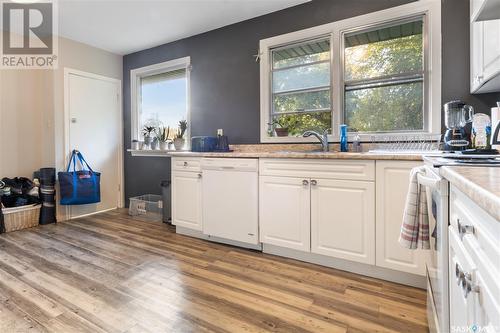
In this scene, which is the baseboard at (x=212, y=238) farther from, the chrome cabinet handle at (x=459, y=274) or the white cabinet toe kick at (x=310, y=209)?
the chrome cabinet handle at (x=459, y=274)

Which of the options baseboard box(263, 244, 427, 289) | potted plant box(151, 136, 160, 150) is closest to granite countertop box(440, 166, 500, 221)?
baseboard box(263, 244, 427, 289)

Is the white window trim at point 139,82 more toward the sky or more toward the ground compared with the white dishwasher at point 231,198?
more toward the sky

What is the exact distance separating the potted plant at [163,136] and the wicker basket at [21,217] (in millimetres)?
1702

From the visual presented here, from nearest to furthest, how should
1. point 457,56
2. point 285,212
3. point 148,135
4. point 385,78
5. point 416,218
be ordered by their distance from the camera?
1. point 416,218
2. point 457,56
3. point 285,212
4. point 385,78
5. point 148,135

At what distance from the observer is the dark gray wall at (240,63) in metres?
2.18

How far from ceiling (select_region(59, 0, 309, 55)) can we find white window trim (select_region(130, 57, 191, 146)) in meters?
0.33

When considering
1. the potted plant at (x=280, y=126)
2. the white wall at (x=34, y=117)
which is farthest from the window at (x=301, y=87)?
the white wall at (x=34, y=117)

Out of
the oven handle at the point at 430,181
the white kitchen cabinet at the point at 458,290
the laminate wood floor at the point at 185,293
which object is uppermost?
the oven handle at the point at 430,181

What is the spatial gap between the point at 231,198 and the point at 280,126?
1.02 metres

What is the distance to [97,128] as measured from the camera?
4.14 m

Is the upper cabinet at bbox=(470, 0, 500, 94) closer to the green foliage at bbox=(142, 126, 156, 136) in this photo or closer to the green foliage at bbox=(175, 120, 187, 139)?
the green foliage at bbox=(175, 120, 187, 139)

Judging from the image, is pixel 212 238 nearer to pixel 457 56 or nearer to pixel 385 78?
pixel 385 78

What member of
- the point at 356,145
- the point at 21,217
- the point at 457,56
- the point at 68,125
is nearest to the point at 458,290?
the point at 356,145

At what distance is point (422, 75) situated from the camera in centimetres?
236
